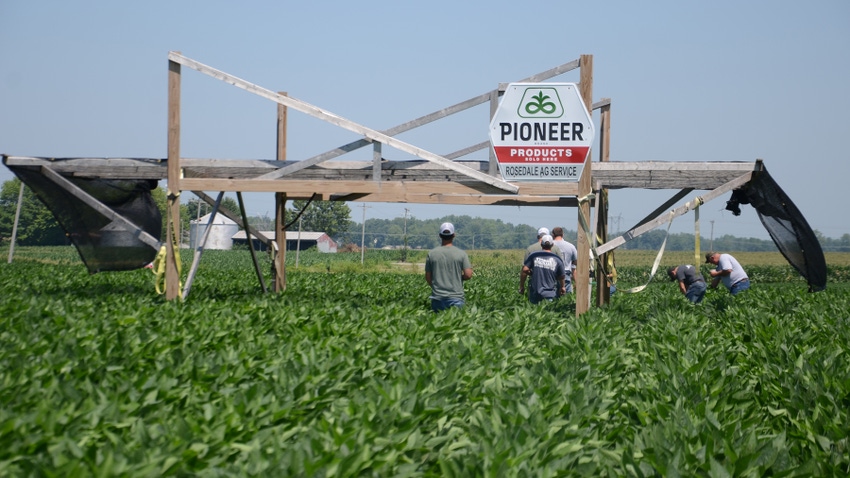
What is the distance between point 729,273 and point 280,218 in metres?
8.70

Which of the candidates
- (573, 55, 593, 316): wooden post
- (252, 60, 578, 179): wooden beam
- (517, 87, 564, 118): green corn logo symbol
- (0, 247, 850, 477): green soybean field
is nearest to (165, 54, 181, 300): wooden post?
(252, 60, 578, 179): wooden beam

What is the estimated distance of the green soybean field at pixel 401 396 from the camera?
168 inches

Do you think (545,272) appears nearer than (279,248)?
Yes

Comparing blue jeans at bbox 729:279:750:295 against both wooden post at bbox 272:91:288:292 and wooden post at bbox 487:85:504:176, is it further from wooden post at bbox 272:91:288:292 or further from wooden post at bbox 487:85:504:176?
wooden post at bbox 272:91:288:292

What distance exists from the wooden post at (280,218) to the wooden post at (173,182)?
2.53m

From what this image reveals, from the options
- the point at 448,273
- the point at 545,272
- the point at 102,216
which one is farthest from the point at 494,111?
the point at 102,216

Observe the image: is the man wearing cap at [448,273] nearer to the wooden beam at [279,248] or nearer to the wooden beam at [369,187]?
the wooden beam at [369,187]

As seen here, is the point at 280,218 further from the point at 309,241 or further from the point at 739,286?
the point at 309,241

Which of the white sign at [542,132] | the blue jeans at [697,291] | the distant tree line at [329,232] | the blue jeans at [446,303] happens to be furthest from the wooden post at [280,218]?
the distant tree line at [329,232]

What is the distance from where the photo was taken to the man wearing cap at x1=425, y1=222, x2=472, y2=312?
462 inches

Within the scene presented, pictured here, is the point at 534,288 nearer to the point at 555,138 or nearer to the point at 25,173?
the point at 555,138

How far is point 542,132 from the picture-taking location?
1103 centimetres

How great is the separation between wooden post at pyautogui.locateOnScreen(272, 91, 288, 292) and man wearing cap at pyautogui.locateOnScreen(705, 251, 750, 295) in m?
8.07

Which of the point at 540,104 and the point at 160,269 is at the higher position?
the point at 540,104
